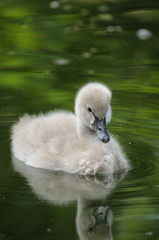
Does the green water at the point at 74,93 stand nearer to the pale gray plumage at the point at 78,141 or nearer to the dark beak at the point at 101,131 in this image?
the pale gray plumage at the point at 78,141

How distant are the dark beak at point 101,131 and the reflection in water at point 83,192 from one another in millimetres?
368

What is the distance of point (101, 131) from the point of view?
655 centimetres

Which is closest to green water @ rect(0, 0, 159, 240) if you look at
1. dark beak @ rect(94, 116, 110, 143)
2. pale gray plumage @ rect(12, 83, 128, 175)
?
pale gray plumage @ rect(12, 83, 128, 175)

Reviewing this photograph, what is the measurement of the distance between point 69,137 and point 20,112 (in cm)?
129

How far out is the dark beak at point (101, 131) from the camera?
6484 mm

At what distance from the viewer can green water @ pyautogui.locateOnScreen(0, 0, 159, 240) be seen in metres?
5.36

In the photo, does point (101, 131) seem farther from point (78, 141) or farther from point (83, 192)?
point (83, 192)

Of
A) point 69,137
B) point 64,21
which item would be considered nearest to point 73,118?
point 69,137

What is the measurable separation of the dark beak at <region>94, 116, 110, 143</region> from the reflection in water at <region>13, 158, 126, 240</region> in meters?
0.37

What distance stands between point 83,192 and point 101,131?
2.36ft

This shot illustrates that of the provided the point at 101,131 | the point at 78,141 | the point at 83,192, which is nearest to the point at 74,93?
the point at 78,141

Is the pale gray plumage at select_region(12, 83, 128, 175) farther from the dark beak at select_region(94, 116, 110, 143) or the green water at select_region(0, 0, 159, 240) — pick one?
the green water at select_region(0, 0, 159, 240)

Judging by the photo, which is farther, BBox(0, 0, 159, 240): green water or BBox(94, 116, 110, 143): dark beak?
BBox(94, 116, 110, 143): dark beak

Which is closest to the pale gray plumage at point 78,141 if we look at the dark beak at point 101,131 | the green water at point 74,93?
the dark beak at point 101,131
